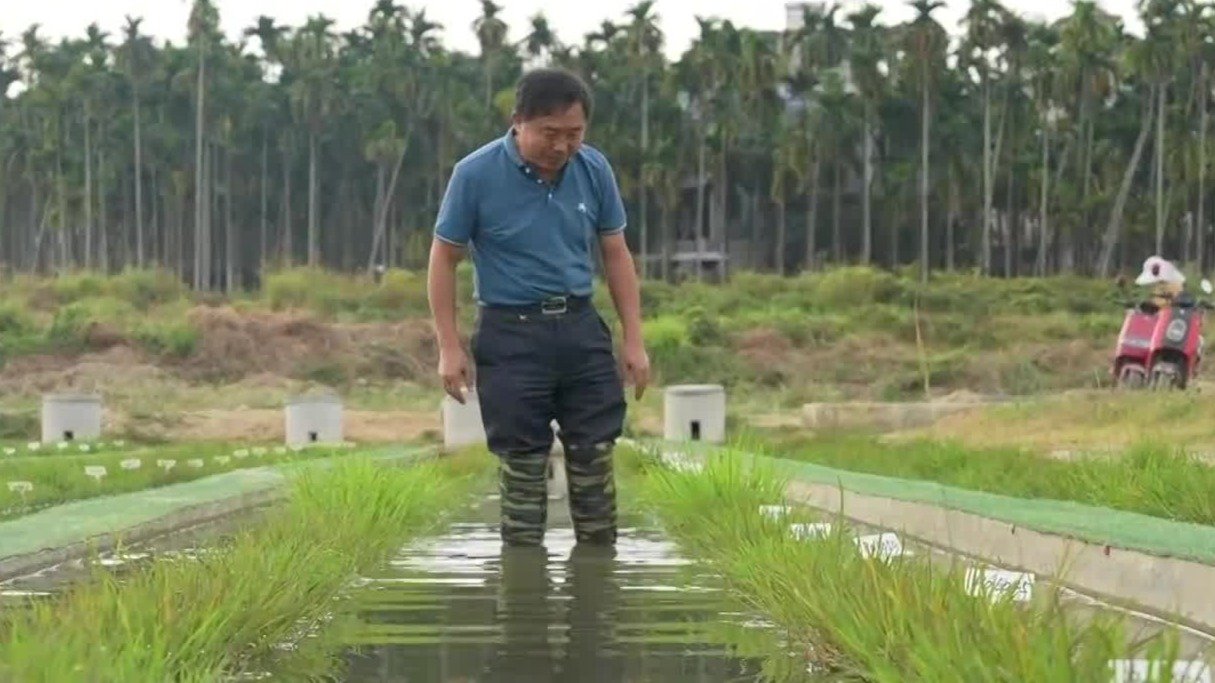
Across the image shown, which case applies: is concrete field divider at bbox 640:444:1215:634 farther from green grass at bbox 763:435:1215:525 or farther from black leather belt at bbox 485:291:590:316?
black leather belt at bbox 485:291:590:316

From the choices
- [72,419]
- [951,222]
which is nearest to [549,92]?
[72,419]

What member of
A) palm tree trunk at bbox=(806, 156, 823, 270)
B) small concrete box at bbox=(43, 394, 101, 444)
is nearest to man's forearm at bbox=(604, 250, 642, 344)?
small concrete box at bbox=(43, 394, 101, 444)

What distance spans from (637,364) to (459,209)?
749 mm

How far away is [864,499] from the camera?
886 cm

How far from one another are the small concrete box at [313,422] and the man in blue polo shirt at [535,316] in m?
17.3

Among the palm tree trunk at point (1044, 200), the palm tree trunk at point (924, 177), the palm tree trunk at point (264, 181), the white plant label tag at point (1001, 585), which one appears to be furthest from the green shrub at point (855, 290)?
the white plant label tag at point (1001, 585)

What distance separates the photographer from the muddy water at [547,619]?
4.50 meters

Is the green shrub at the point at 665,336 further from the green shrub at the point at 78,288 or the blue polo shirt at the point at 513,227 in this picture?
the blue polo shirt at the point at 513,227

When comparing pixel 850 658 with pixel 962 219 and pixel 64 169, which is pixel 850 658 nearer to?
pixel 962 219

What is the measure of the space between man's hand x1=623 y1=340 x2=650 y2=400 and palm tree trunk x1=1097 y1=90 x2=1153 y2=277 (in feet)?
252

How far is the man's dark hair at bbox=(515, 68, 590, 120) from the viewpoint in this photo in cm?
707

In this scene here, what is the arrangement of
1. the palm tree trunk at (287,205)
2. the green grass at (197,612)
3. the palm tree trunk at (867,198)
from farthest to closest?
1. the palm tree trunk at (287,205)
2. the palm tree trunk at (867,198)
3. the green grass at (197,612)

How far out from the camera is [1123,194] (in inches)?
3285

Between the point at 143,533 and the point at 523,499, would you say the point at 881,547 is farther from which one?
the point at 143,533
